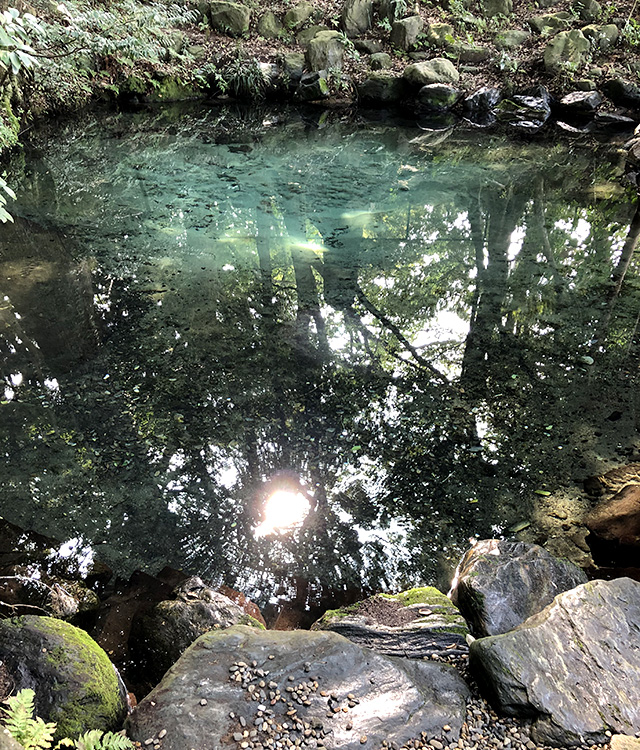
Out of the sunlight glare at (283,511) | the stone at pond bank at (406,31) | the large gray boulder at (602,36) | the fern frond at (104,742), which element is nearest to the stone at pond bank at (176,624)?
the sunlight glare at (283,511)

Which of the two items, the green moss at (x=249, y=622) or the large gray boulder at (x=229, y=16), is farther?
the large gray boulder at (x=229, y=16)

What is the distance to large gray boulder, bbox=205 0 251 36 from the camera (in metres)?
18.3

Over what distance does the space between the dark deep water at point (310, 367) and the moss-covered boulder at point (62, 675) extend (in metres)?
1.25

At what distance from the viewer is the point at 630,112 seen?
15.5 m

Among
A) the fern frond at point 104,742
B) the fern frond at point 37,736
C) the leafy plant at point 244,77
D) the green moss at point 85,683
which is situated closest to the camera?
the fern frond at point 37,736

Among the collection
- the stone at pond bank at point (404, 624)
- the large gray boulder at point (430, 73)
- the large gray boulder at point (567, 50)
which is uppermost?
the large gray boulder at point (567, 50)

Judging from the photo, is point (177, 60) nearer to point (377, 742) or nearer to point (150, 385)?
point (150, 385)

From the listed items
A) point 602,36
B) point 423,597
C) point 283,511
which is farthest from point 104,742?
point 602,36

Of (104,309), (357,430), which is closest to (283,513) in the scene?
(357,430)

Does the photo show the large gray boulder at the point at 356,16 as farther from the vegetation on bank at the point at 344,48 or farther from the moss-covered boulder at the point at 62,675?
the moss-covered boulder at the point at 62,675

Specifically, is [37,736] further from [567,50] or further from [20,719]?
[567,50]

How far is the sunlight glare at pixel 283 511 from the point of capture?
157 inches

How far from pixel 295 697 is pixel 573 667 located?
1.28 m

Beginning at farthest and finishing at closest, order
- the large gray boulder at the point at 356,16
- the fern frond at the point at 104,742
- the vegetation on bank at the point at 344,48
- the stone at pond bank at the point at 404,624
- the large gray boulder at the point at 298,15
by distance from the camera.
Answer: the large gray boulder at the point at 298,15 < the large gray boulder at the point at 356,16 < the vegetation on bank at the point at 344,48 < the stone at pond bank at the point at 404,624 < the fern frond at the point at 104,742
